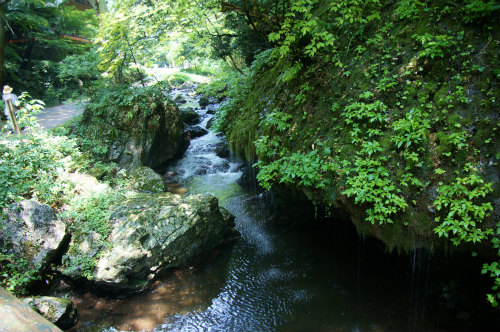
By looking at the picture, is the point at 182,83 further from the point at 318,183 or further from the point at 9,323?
the point at 9,323

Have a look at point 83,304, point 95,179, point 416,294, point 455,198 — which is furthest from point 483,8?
point 95,179

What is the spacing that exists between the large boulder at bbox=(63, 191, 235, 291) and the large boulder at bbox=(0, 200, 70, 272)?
0.35 m

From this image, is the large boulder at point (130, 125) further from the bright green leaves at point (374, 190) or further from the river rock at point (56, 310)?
the bright green leaves at point (374, 190)

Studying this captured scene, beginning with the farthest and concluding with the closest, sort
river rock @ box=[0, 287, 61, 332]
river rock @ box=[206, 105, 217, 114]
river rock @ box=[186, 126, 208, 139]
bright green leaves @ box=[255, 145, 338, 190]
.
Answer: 1. river rock @ box=[206, 105, 217, 114]
2. river rock @ box=[186, 126, 208, 139]
3. bright green leaves @ box=[255, 145, 338, 190]
4. river rock @ box=[0, 287, 61, 332]

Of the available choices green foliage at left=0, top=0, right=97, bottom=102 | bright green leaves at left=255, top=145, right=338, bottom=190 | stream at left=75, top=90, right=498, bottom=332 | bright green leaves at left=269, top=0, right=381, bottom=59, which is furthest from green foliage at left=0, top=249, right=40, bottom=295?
green foliage at left=0, top=0, right=97, bottom=102

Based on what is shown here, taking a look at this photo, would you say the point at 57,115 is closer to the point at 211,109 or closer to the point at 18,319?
the point at 211,109

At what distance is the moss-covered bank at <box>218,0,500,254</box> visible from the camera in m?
3.75

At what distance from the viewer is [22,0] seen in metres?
14.4

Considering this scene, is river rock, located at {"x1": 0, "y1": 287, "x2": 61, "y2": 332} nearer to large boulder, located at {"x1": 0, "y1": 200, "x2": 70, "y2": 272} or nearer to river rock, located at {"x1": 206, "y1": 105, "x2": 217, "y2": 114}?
large boulder, located at {"x1": 0, "y1": 200, "x2": 70, "y2": 272}

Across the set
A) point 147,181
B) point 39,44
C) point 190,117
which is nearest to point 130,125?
point 147,181

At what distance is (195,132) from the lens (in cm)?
1442

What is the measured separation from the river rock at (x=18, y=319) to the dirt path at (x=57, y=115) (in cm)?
1056

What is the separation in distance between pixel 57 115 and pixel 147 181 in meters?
8.44

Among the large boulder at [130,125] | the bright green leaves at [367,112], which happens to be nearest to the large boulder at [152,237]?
the large boulder at [130,125]
